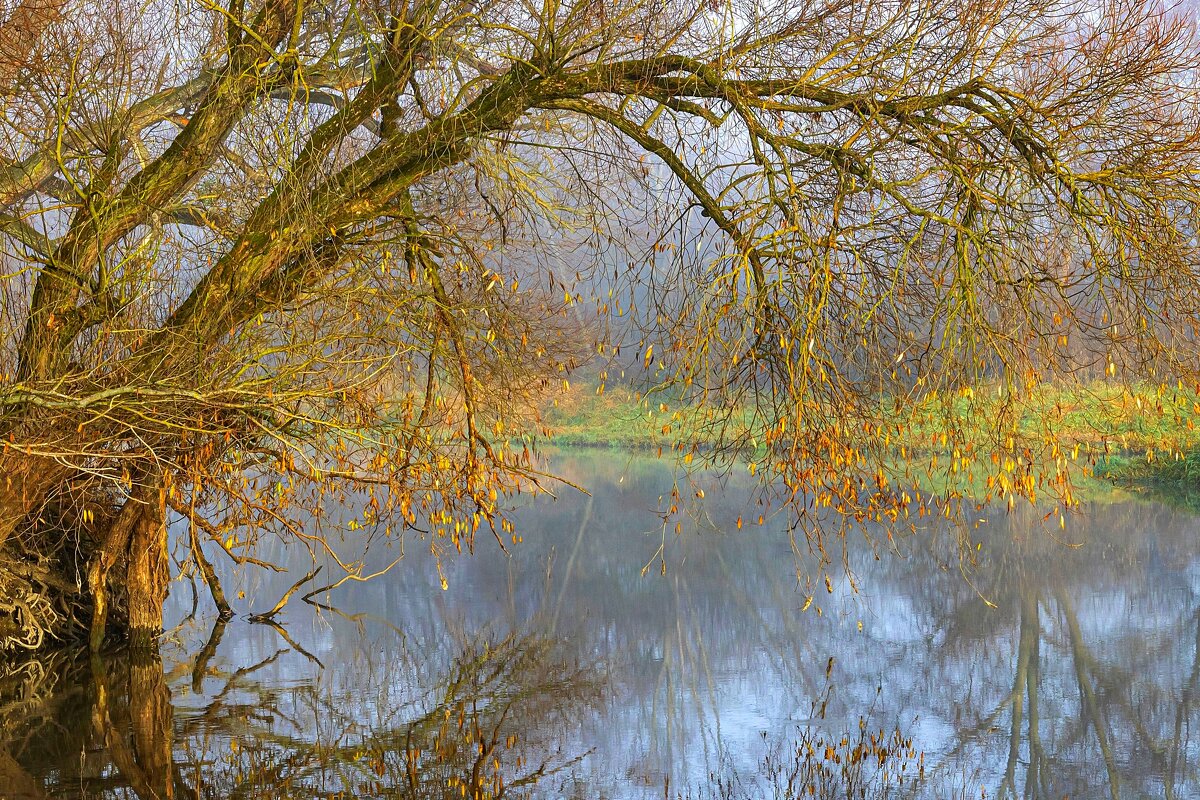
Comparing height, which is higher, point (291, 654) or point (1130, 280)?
point (1130, 280)

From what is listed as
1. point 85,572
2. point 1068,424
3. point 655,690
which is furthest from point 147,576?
point 1068,424

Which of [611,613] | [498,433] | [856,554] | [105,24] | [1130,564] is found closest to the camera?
[498,433]

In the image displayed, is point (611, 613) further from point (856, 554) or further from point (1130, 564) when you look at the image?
point (1130, 564)

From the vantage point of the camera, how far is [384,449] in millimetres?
6727

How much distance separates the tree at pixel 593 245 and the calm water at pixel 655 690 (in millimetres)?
1127

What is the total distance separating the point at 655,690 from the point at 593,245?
2.73 metres

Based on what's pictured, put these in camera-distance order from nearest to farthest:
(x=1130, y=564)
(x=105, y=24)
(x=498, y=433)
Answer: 1. (x=498, y=433)
2. (x=105, y=24)
3. (x=1130, y=564)

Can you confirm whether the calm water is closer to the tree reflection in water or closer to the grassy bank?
the tree reflection in water

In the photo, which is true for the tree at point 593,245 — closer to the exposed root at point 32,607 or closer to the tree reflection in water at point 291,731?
the exposed root at point 32,607

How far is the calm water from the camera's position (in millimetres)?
5508

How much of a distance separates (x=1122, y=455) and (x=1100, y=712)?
11515 millimetres

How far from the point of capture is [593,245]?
690cm

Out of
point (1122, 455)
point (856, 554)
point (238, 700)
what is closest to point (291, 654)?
point (238, 700)

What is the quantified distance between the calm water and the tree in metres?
1.13
